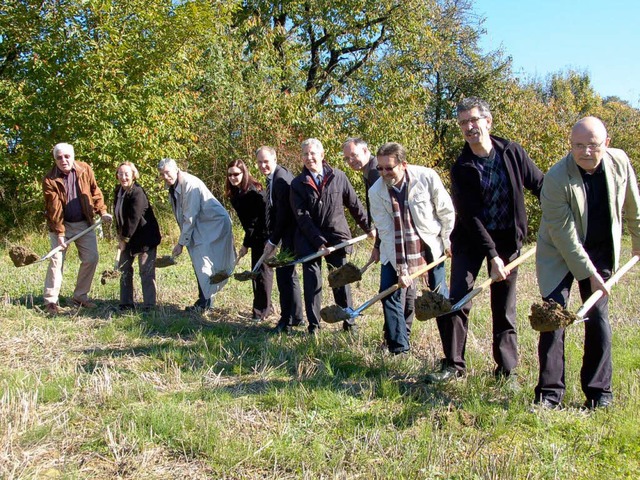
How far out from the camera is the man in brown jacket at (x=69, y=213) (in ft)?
23.4

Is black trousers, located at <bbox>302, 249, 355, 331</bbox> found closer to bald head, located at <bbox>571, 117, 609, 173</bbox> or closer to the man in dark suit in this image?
the man in dark suit

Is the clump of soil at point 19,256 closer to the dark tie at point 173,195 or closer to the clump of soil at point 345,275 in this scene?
the dark tie at point 173,195

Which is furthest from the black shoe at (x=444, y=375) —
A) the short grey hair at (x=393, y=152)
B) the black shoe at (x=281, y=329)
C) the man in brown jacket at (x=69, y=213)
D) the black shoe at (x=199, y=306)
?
the man in brown jacket at (x=69, y=213)

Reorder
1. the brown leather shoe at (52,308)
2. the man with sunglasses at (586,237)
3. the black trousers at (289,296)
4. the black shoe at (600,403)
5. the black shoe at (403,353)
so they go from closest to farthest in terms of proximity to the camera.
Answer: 1. the man with sunglasses at (586,237)
2. the black shoe at (600,403)
3. the black shoe at (403,353)
4. the black trousers at (289,296)
5. the brown leather shoe at (52,308)

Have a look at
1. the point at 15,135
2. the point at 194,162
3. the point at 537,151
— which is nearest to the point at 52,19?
the point at 15,135

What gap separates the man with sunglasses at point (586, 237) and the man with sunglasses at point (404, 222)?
1087 millimetres

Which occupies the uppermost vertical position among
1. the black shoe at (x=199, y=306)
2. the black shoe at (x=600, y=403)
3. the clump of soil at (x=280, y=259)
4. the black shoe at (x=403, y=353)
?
the clump of soil at (x=280, y=259)

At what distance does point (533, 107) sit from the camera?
20.5 metres

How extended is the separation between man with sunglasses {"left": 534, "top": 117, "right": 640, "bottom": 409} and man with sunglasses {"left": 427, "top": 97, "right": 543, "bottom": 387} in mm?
357

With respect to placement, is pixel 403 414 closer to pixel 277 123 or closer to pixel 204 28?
pixel 204 28

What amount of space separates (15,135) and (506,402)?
10.5 metres

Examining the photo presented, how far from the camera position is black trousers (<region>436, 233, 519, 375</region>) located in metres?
4.40

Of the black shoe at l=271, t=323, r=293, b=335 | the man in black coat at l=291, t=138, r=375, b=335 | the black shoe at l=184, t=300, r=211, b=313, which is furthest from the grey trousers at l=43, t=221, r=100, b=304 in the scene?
the man in black coat at l=291, t=138, r=375, b=335

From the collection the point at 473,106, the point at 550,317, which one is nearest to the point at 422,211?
the point at 473,106
